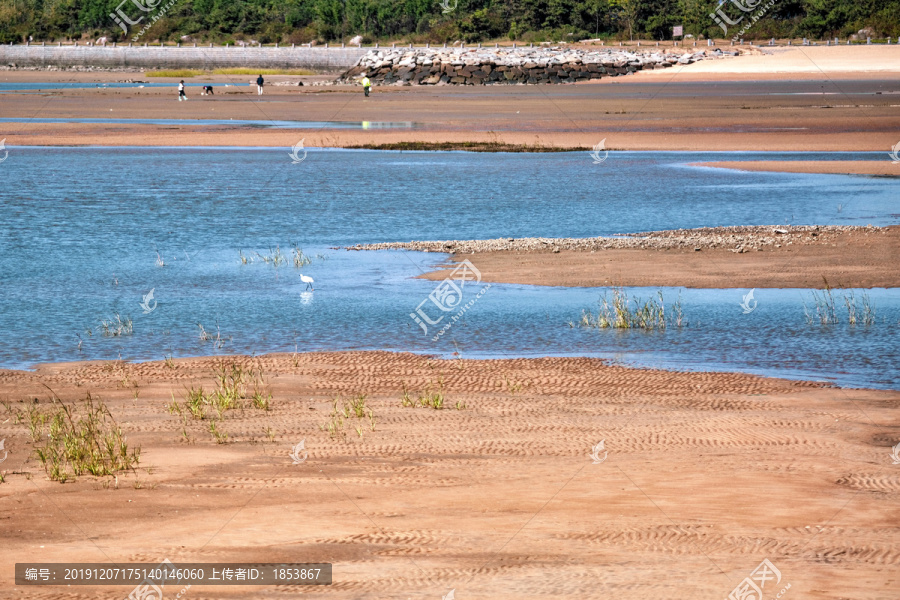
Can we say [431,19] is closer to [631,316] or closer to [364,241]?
[364,241]

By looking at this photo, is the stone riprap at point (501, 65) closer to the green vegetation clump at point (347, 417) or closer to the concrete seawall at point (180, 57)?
the concrete seawall at point (180, 57)

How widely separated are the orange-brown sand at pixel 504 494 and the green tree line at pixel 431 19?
10237 centimetres

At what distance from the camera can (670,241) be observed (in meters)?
22.5

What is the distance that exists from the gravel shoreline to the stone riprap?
65.7m

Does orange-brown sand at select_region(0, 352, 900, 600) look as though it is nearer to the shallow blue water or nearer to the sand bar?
the shallow blue water

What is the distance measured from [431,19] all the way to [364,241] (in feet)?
355

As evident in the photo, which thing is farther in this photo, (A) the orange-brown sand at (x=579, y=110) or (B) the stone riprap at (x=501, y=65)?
(B) the stone riprap at (x=501, y=65)

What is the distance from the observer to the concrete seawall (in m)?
117

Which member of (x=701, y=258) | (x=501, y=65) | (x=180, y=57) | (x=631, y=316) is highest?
(x=180, y=57)

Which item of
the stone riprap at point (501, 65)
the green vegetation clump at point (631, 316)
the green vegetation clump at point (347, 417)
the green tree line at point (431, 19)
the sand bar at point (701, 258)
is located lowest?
the sand bar at point (701, 258)

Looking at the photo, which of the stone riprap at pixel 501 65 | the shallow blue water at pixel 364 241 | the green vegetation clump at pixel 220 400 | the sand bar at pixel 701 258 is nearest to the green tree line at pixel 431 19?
the stone riprap at pixel 501 65

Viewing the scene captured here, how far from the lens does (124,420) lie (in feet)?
35.7

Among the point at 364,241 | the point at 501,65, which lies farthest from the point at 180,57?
the point at 364,241

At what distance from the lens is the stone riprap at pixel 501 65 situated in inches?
3497
